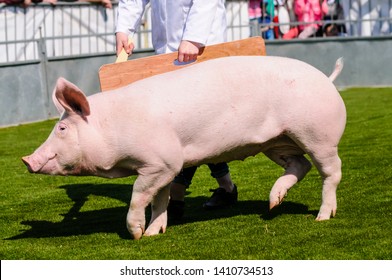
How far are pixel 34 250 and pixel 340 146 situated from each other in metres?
4.76

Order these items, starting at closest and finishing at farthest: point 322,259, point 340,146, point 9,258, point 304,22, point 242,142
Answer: point 322,259 → point 9,258 → point 242,142 → point 340,146 → point 304,22

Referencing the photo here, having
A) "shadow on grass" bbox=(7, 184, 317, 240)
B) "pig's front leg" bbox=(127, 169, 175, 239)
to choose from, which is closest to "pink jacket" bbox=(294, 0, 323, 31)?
"shadow on grass" bbox=(7, 184, 317, 240)

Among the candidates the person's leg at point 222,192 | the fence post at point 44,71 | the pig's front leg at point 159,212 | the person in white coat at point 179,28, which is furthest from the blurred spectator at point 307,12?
the pig's front leg at point 159,212

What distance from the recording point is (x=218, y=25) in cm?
A: 750

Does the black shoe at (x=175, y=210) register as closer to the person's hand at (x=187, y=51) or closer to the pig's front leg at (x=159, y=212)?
the pig's front leg at (x=159, y=212)

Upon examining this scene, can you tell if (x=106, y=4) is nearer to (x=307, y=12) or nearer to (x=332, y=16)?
(x=307, y=12)

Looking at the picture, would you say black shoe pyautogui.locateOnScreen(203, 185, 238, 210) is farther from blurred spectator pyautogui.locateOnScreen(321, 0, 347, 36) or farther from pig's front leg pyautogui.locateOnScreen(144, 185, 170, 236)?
blurred spectator pyautogui.locateOnScreen(321, 0, 347, 36)

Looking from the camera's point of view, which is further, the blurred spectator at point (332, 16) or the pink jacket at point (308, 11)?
the pink jacket at point (308, 11)

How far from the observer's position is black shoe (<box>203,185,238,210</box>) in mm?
7746

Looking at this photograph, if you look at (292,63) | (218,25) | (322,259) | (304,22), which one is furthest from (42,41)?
(322,259)

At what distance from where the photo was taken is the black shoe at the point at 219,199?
7746mm

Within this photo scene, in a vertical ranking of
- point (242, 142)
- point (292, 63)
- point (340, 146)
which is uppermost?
point (292, 63)

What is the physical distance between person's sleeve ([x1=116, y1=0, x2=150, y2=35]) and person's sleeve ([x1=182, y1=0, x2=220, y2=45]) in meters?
0.56

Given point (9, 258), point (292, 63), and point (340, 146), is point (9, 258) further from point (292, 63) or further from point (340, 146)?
Answer: point (340, 146)
